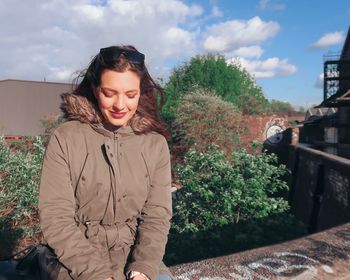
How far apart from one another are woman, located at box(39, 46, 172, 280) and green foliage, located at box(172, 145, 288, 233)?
4959mm

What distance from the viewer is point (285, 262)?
8.18ft

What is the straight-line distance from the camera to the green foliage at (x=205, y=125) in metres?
14.6

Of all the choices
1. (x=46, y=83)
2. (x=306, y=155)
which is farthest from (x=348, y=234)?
(x=46, y=83)

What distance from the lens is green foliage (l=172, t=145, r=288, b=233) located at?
7145 mm

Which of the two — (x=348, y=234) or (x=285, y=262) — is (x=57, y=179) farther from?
(x=348, y=234)

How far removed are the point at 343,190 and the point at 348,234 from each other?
4590 mm

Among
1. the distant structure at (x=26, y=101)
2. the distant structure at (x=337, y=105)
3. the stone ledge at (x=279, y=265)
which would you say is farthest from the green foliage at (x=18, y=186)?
the distant structure at (x=26, y=101)

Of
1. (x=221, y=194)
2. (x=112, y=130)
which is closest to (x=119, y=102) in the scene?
(x=112, y=130)

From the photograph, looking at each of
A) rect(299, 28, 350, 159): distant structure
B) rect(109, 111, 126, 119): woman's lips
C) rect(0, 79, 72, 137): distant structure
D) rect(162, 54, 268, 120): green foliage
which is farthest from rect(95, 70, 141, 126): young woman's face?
Answer: rect(0, 79, 72, 137): distant structure

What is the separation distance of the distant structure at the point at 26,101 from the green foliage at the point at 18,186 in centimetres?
2487

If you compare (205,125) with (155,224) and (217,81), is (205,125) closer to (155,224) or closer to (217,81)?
(217,81)

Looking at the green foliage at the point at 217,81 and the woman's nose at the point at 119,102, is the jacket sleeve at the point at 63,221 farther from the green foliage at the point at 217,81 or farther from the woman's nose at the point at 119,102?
the green foliage at the point at 217,81

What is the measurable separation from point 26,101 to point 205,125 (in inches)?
845

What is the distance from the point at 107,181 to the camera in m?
2.02
